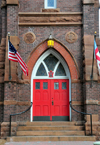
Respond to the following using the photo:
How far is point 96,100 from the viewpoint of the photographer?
11.3m

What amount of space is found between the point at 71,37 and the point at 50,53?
1.32 m

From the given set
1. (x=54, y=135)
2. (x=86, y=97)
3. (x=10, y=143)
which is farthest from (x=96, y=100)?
(x=10, y=143)

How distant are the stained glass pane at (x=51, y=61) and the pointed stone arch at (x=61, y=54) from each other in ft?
1.89

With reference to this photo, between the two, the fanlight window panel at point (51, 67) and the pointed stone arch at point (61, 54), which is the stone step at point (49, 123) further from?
the fanlight window panel at point (51, 67)

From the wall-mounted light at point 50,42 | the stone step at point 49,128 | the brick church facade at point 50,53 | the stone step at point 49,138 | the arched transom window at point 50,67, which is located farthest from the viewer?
the arched transom window at point 50,67

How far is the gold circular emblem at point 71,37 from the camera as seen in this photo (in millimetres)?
12188

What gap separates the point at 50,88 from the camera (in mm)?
12422

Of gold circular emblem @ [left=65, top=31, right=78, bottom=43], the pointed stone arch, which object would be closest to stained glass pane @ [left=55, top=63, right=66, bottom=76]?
the pointed stone arch

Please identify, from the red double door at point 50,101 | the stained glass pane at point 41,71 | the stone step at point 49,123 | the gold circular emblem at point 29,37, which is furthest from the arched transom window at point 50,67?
the stone step at point 49,123

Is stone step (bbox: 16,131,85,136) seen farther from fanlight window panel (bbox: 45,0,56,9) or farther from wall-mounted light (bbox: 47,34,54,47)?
fanlight window panel (bbox: 45,0,56,9)

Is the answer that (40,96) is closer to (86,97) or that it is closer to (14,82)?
(14,82)

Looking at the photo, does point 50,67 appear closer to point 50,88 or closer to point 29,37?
point 50,88

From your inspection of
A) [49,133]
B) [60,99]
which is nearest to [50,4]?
[60,99]

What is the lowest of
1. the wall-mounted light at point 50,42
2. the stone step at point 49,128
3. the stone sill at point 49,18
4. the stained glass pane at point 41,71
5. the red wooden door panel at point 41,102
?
the stone step at point 49,128
